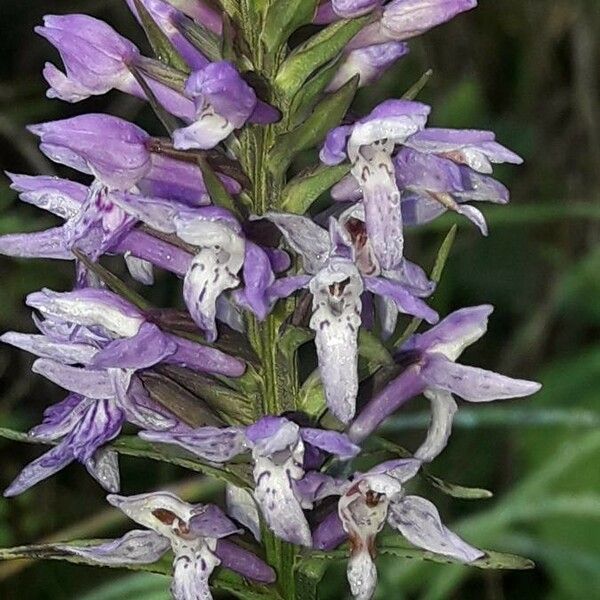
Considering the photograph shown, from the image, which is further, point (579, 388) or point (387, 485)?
point (579, 388)

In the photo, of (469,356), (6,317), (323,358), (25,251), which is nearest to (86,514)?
(6,317)

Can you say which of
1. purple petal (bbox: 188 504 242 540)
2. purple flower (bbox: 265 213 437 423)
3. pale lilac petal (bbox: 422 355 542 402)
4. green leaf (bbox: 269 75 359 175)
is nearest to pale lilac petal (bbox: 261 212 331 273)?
purple flower (bbox: 265 213 437 423)

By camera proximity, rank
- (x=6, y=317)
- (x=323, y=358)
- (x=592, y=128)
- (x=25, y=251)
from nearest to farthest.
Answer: (x=323, y=358)
(x=25, y=251)
(x=6, y=317)
(x=592, y=128)

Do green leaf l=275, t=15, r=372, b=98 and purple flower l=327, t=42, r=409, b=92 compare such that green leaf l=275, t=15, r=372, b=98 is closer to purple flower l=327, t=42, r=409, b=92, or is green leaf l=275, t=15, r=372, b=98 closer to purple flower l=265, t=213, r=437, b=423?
purple flower l=327, t=42, r=409, b=92

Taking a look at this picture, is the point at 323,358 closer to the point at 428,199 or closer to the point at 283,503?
the point at 283,503

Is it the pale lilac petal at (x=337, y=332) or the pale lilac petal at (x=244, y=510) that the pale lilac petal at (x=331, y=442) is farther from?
the pale lilac petal at (x=244, y=510)

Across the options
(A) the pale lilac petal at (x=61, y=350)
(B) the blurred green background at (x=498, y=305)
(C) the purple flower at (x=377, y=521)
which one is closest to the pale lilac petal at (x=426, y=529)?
(C) the purple flower at (x=377, y=521)

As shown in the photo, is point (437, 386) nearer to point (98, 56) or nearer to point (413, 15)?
point (413, 15)
